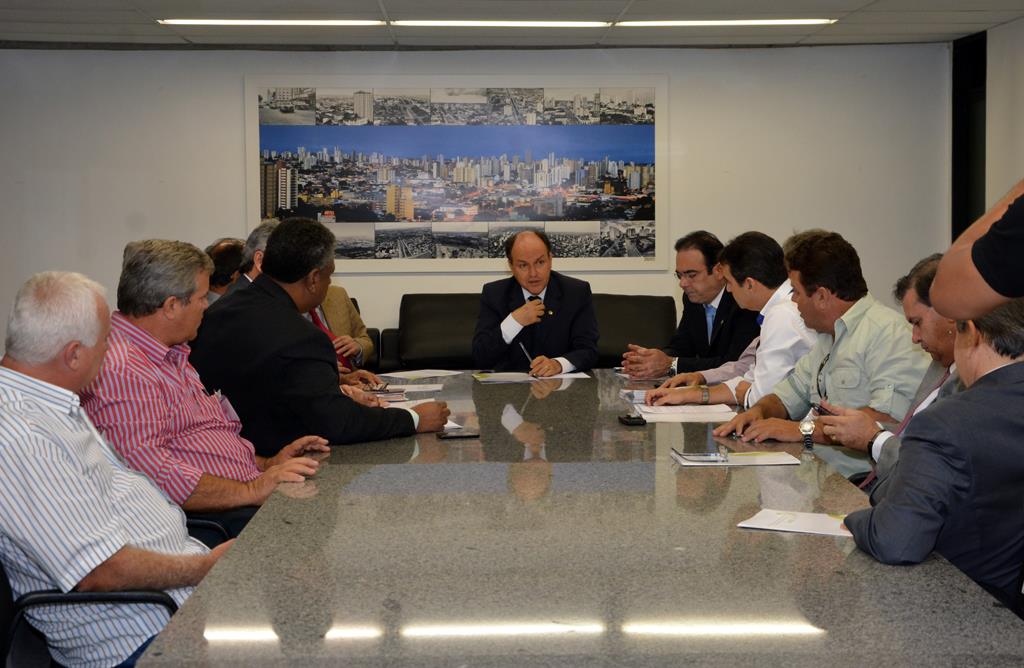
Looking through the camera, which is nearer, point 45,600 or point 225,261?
point 45,600

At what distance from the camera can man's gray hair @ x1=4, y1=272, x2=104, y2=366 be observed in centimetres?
228

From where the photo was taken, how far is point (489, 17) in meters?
6.55

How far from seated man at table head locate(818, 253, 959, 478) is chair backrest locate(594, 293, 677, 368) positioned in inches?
165

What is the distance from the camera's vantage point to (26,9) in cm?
626

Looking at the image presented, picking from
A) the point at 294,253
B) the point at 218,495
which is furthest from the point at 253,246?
the point at 218,495

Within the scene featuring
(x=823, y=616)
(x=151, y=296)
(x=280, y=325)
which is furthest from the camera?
→ (x=280, y=325)

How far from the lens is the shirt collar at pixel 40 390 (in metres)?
2.26

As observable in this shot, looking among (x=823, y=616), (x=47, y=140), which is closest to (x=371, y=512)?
(x=823, y=616)

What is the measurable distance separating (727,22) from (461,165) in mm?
2100

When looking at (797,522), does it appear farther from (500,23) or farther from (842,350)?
(500,23)

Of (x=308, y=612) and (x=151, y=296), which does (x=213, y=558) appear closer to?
(x=308, y=612)

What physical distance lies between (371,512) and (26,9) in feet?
17.0

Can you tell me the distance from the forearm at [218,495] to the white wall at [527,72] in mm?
4981

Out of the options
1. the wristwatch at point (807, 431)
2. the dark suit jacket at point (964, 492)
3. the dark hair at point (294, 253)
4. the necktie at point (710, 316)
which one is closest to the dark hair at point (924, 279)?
the wristwatch at point (807, 431)
